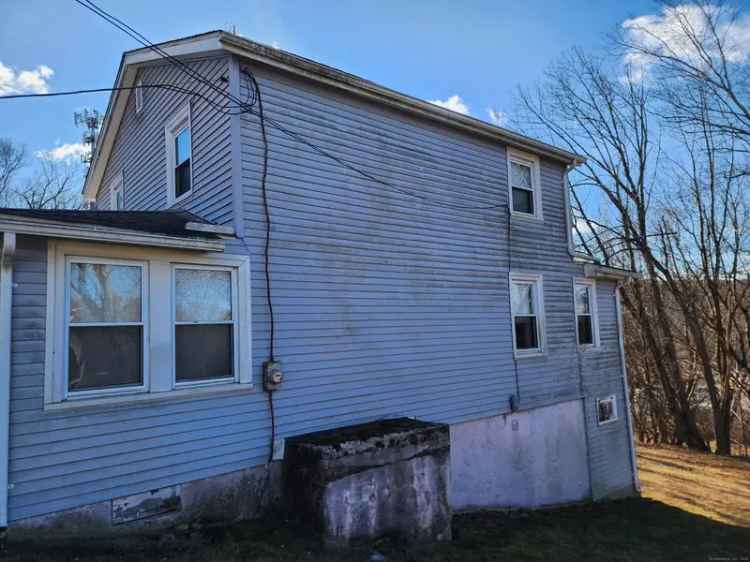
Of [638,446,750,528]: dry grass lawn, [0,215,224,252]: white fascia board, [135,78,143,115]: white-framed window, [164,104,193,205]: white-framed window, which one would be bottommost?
[638,446,750,528]: dry grass lawn

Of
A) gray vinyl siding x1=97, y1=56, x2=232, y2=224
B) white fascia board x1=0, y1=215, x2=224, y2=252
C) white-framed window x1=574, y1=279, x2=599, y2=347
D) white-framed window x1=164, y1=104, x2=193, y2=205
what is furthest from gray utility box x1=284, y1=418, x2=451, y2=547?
white-framed window x1=574, y1=279, x2=599, y2=347

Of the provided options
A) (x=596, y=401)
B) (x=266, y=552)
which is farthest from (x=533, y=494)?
(x=266, y=552)

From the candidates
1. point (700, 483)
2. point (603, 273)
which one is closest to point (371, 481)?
point (603, 273)

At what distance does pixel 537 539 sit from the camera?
7.38 metres

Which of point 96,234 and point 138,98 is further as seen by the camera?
point 138,98

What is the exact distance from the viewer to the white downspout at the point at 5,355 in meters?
4.47

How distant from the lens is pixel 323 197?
7.20 metres

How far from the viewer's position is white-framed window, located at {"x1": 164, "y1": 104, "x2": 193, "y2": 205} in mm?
7535

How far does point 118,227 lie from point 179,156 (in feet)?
10.3

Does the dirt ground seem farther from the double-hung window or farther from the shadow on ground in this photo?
the double-hung window

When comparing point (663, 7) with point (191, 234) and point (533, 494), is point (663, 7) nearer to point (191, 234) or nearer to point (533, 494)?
point (533, 494)

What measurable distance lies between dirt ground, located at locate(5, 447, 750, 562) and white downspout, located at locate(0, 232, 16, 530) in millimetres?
472

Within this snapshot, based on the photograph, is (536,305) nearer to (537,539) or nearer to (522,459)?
(522,459)

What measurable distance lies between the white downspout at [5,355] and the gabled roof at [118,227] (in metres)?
0.20
